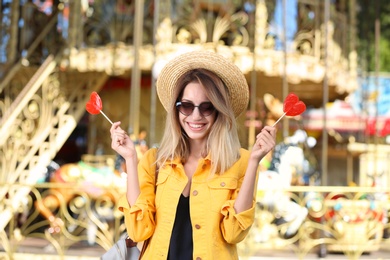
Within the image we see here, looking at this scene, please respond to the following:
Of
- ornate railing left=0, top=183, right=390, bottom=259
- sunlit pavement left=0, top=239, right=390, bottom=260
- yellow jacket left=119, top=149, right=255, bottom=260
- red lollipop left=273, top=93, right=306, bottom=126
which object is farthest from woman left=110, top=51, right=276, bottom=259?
sunlit pavement left=0, top=239, right=390, bottom=260

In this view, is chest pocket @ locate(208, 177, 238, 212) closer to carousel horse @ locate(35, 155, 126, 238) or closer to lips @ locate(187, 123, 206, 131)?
lips @ locate(187, 123, 206, 131)

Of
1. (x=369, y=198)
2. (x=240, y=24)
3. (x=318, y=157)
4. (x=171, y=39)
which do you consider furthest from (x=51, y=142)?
(x=318, y=157)

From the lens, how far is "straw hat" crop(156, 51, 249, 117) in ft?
9.20

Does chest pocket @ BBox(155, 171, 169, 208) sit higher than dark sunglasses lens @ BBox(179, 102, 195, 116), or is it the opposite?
dark sunglasses lens @ BBox(179, 102, 195, 116)

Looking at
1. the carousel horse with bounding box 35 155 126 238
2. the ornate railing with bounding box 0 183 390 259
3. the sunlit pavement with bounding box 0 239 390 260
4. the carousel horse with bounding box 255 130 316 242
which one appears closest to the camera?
the ornate railing with bounding box 0 183 390 259

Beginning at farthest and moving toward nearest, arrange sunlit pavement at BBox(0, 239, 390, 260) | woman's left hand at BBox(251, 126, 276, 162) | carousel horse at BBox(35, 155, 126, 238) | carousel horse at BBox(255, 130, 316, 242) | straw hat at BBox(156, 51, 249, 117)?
1. carousel horse at BBox(35, 155, 126, 238)
2. carousel horse at BBox(255, 130, 316, 242)
3. sunlit pavement at BBox(0, 239, 390, 260)
4. straw hat at BBox(156, 51, 249, 117)
5. woman's left hand at BBox(251, 126, 276, 162)

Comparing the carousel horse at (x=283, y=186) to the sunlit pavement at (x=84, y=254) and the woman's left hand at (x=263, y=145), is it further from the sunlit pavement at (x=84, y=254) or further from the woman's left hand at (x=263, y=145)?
the woman's left hand at (x=263, y=145)

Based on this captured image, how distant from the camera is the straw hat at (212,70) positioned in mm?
2805

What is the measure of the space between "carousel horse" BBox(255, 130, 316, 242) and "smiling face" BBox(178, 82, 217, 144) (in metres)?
4.85

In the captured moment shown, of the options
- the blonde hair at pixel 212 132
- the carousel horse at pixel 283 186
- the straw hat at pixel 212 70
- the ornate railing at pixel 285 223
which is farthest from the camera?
the carousel horse at pixel 283 186

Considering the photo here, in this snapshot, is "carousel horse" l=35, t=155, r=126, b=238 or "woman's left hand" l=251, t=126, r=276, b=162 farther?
"carousel horse" l=35, t=155, r=126, b=238

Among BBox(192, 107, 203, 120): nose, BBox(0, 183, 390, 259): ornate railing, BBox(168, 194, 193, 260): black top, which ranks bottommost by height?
BBox(0, 183, 390, 259): ornate railing

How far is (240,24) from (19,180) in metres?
3.76

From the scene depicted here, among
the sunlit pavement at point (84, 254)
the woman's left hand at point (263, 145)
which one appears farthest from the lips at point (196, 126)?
the sunlit pavement at point (84, 254)
